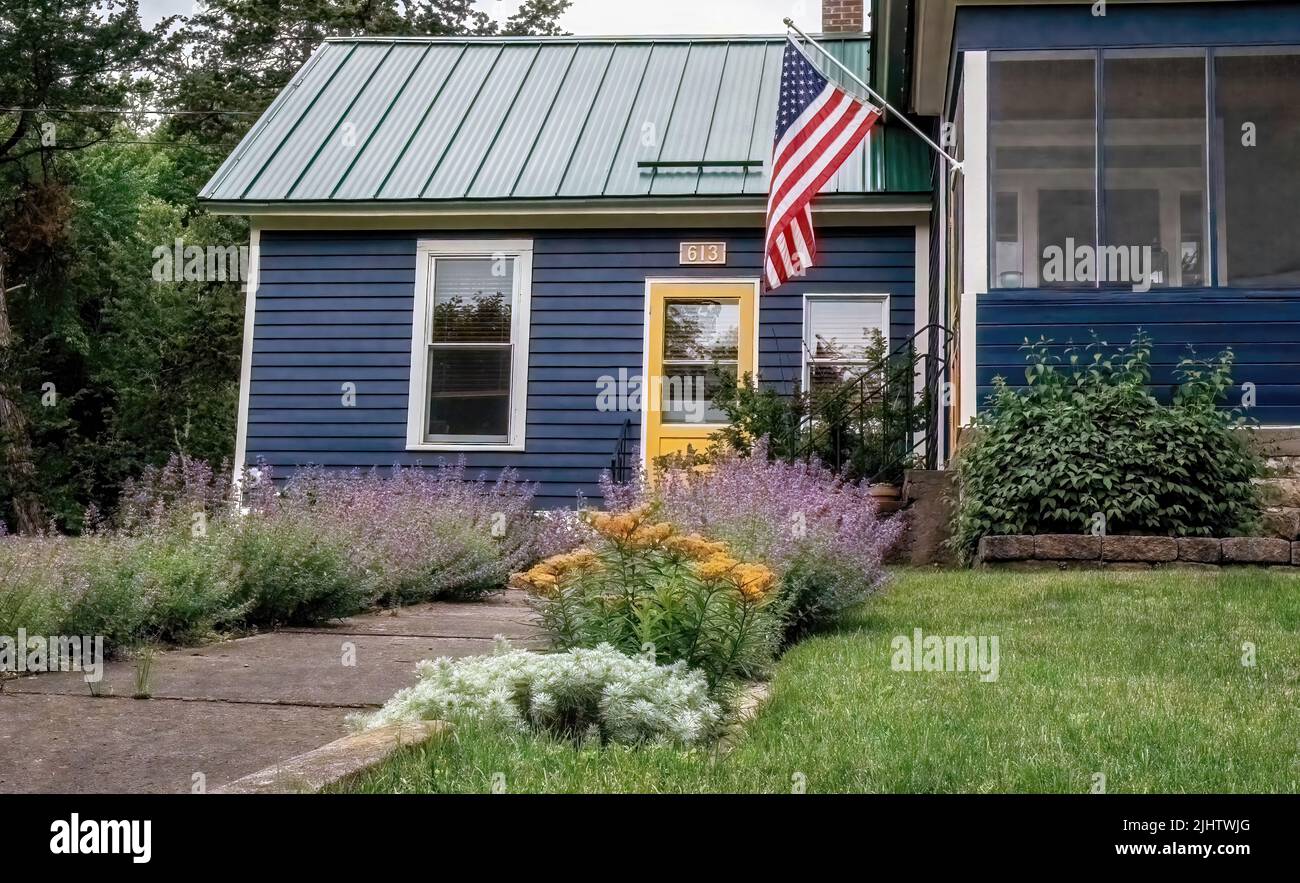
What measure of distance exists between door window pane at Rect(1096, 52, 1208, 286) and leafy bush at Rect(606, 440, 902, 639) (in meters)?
3.27

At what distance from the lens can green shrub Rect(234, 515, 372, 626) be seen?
6.66 meters

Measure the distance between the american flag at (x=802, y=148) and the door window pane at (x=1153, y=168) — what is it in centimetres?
184

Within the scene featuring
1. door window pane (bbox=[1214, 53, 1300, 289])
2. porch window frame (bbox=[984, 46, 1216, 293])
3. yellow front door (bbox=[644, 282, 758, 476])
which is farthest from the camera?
yellow front door (bbox=[644, 282, 758, 476])

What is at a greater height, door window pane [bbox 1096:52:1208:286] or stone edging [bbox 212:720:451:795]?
door window pane [bbox 1096:52:1208:286]

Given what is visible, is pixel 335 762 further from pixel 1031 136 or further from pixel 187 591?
pixel 1031 136

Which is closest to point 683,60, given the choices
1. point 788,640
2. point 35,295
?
point 788,640

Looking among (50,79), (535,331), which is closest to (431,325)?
(535,331)

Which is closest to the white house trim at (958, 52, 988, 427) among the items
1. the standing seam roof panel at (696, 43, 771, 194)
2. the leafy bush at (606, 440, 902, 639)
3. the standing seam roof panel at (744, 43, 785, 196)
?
the leafy bush at (606, 440, 902, 639)

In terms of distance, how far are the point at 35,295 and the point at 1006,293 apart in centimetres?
1762

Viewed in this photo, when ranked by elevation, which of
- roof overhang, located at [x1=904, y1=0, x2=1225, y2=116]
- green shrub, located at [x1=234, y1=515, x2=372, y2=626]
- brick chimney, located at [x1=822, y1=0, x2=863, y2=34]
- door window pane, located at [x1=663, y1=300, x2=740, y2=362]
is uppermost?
brick chimney, located at [x1=822, y1=0, x2=863, y2=34]

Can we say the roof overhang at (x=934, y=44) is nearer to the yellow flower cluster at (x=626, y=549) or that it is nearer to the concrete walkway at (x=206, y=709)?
the concrete walkway at (x=206, y=709)

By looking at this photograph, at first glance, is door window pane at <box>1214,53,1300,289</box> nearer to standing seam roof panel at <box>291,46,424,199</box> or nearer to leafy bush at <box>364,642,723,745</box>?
leafy bush at <box>364,642,723,745</box>

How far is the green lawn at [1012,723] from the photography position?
314cm

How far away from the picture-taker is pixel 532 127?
550 inches
